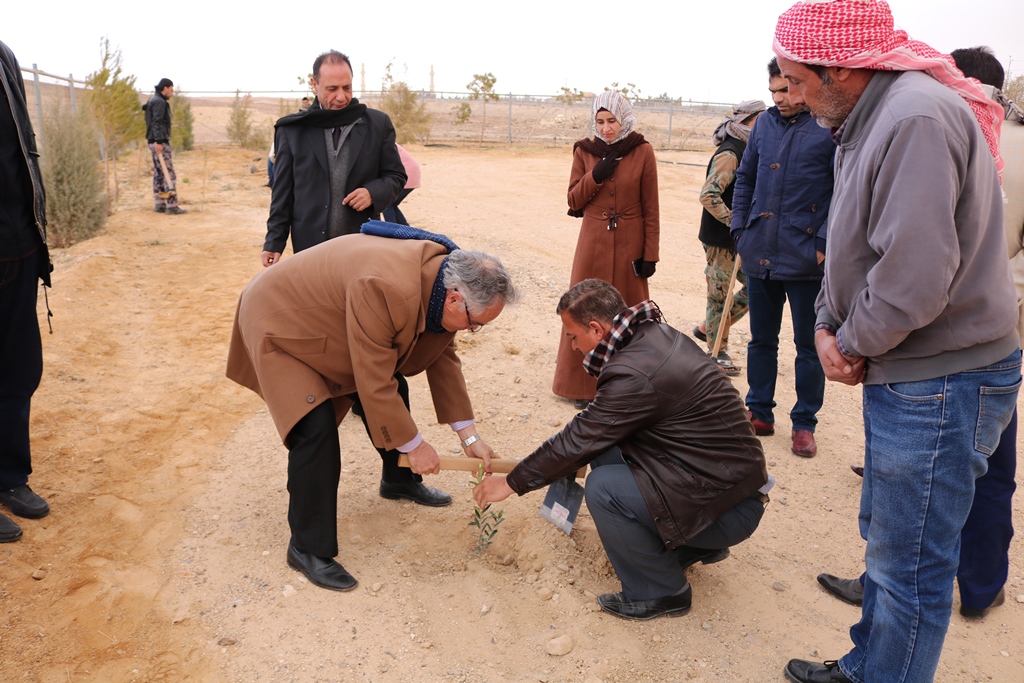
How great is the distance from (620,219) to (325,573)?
2690 millimetres

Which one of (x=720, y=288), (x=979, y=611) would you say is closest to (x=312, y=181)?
(x=720, y=288)

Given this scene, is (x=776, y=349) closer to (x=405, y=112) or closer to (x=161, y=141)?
(x=161, y=141)

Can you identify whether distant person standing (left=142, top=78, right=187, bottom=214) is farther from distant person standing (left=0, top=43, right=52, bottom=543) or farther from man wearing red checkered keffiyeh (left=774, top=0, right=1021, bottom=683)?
man wearing red checkered keffiyeh (left=774, top=0, right=1021, bottom=683)

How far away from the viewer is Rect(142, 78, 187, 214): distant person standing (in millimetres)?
11250

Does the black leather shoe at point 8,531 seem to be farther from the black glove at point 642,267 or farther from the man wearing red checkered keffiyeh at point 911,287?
the black glove at point 642,267

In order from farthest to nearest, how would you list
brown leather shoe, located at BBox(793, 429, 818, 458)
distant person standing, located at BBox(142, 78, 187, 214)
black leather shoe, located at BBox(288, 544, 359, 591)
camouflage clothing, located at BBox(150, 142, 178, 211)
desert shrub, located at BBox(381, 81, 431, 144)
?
1. desert shrub, located at BBox(381, 81, 431, 144)
2. camouflage clothing, located at BBox(150, 142, 178, 211)
3. distant person standing, located at BBox(142, 78, 187, 214)
4. brown leather shoe, located at BBox(793, 429, 818, 458)
5. black leather shoe, located at BBox(288, 544, 359, 591)

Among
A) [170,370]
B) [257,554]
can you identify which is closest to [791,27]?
[257,554]

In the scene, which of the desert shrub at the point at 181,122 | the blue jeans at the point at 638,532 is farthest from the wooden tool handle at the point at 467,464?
the desert shrub at the point at 181,122

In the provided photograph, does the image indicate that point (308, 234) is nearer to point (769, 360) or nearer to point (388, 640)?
point (388, 640)

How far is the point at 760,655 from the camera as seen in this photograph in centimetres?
285

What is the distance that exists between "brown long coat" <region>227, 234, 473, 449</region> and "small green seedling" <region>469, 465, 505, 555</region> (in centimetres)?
49

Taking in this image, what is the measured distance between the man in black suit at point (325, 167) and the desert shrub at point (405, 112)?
1818 cm

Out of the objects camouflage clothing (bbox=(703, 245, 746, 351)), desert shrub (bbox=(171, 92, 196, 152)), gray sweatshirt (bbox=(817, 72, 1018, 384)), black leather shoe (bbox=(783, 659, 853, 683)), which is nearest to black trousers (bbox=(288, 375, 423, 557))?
black leather shoe (bbox=(783, 659, 853, 683))

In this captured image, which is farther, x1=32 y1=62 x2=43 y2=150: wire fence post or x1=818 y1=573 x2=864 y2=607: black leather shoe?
x1=32 y1=62 x2=43 y2=150: wire fence post
